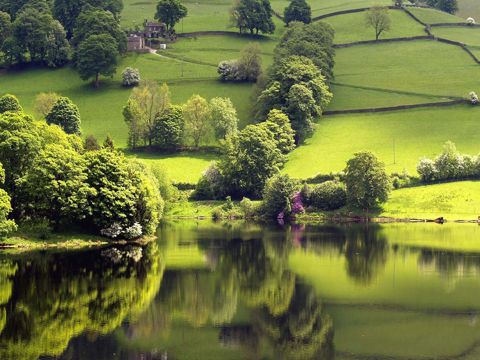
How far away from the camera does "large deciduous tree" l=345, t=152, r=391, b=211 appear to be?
118625 millimetres

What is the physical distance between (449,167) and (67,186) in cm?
6377

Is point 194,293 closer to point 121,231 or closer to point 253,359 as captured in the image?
point 253,359

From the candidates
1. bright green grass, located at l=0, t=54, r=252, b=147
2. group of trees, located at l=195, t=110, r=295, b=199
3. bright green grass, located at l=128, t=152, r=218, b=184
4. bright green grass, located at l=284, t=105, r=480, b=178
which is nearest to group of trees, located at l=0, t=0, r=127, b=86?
bright green grass, located at l=0, t=54, r=252, b=147

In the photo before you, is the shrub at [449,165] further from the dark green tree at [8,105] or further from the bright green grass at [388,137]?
the dark green tree at [8,105]

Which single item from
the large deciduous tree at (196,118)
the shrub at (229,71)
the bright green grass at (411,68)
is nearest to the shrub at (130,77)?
the shrub at (229,71)

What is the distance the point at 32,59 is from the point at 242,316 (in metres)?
151

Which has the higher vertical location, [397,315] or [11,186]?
[11,186]

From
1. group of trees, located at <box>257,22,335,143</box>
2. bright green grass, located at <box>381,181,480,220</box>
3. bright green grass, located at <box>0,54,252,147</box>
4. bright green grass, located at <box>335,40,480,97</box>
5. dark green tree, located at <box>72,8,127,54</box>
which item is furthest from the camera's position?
dark green tree, located at <box>72,8,127,54</box>

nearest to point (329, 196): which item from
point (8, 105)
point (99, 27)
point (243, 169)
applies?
point (243, 169)

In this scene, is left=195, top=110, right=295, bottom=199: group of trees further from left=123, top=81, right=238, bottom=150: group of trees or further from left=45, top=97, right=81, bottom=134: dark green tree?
left=45, top=97, right=81, bottom=134: dark green tree

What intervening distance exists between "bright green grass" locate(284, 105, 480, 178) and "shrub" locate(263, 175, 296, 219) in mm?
10189

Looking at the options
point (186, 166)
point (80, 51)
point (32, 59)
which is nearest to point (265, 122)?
point (186, 166)

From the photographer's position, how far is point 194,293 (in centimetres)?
6341

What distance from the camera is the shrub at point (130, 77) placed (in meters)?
177
